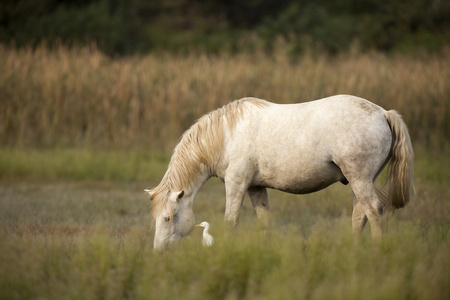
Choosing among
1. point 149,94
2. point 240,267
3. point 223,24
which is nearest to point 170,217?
point 240,267

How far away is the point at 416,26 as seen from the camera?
26.1 metres

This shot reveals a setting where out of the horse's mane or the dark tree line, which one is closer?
the horse's mane

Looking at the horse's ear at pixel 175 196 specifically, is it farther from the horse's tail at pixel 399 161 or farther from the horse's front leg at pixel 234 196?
the horse's tail at pixel 399 161

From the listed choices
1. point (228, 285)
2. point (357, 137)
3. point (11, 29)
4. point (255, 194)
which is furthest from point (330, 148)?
point (11, 29)

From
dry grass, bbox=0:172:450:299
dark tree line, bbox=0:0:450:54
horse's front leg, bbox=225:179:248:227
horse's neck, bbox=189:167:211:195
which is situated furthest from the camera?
dark tree line, bbox=0:0:450:54

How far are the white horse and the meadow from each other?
284 mm

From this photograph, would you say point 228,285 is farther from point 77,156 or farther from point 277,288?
point 77,156

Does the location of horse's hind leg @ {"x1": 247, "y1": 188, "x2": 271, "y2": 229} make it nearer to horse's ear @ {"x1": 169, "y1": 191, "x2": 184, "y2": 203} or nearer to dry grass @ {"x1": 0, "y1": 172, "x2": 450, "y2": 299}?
dry grass @ {"x1": 0, "y1": 172, "x2": 450, "y2": 299}

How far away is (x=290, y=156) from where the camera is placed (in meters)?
5.38

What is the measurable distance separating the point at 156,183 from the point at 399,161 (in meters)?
5.65

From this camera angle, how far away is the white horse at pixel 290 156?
5188mm

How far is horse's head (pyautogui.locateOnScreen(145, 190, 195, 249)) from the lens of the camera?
5430 mm

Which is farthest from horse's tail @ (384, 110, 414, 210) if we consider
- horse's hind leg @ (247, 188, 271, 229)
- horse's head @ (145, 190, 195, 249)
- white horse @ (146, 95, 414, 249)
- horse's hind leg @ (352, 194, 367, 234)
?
horse's head @ (145, 190, 195, 249)

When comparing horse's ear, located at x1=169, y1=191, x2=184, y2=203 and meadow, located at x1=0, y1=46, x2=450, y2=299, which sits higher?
horse's ear, located at x1=169, y1=191, x2=184, y2=203
